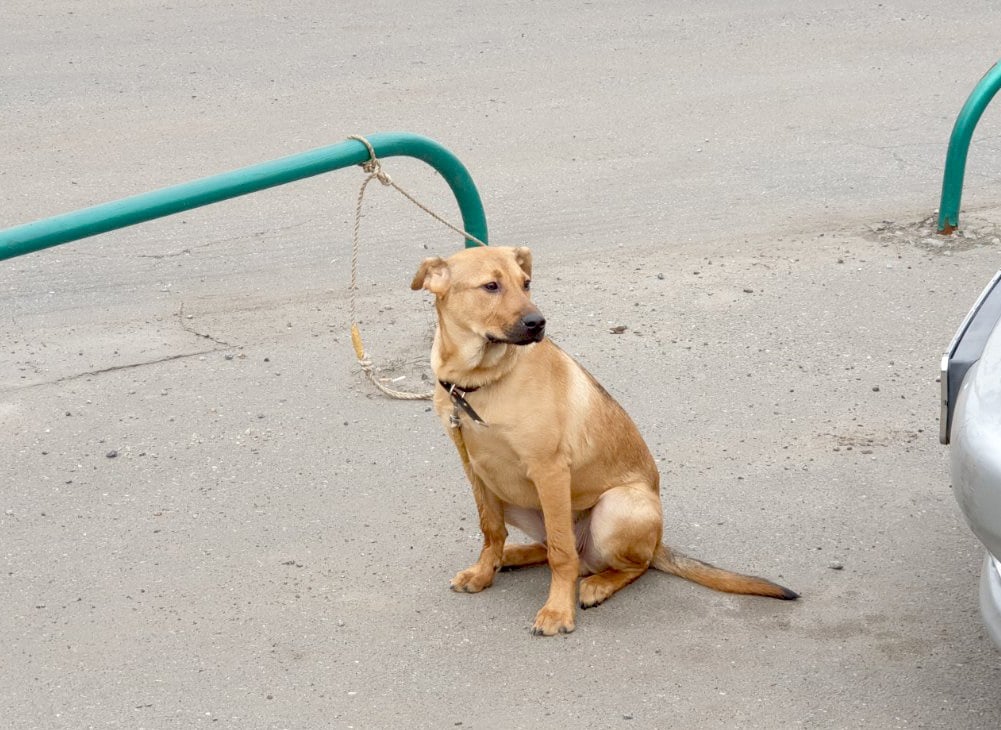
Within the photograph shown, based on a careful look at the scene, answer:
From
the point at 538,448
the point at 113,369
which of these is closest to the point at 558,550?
the point at 538,448

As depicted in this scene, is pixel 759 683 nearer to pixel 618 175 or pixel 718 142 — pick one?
pixel 618 175

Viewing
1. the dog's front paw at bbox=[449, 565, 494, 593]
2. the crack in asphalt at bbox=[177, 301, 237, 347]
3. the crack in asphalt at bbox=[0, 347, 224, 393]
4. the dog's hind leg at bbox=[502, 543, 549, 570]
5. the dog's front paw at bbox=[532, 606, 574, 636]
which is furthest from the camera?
the crack in asphalt at bbox=[177, 301, 237, 347]

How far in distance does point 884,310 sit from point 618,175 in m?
2.19

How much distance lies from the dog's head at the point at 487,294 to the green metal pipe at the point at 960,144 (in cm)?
350

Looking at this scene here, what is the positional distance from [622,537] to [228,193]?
6.23 feet

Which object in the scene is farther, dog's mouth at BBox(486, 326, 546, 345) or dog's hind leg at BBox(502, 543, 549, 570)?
dog's hind leg at BBox(502, 543, 549, 570)

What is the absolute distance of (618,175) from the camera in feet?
25.8

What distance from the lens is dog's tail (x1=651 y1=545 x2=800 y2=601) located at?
4.13 metres

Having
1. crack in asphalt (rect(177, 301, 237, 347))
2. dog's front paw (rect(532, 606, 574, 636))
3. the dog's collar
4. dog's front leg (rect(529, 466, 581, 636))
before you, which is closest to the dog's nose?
the dog's collar

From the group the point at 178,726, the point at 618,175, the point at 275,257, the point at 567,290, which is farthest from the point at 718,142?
the point at 178,726

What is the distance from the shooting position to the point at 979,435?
3178 mm

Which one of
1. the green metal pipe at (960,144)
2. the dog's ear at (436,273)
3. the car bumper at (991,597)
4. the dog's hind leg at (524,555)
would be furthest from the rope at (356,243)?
the green metal pipe at (960,144)

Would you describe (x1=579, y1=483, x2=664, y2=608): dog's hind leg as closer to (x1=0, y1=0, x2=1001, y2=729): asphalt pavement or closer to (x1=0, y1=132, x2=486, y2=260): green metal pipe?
(x1=0, y1=0, x2=1001, y2=729): asphalt pavement

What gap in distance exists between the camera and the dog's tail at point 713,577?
413cm
